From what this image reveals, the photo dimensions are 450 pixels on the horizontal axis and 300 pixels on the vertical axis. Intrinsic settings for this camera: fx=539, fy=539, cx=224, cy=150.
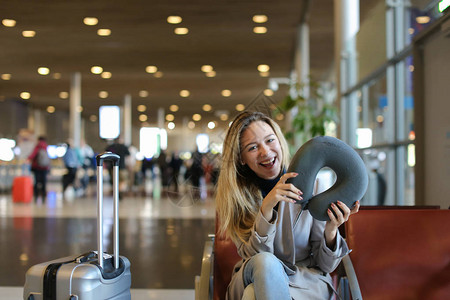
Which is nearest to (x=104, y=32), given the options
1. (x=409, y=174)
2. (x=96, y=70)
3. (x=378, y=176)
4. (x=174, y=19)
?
(x=174, y=19)

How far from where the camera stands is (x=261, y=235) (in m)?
1.96

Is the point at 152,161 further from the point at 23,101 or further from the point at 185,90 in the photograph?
the point at 23,101

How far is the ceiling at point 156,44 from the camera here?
10391mm

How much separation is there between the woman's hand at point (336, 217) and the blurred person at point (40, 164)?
11.8 meters

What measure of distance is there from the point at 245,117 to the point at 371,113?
4651 mm

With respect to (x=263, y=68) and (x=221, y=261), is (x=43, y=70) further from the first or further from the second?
(x=221, y=261)

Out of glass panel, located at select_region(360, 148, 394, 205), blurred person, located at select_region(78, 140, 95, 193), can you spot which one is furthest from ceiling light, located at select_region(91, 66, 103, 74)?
glass panel, located at select_region(360, 148, 394, 205)

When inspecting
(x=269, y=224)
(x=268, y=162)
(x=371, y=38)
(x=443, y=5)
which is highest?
(x=371, y=38)

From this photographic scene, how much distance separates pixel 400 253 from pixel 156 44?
11.8 metres

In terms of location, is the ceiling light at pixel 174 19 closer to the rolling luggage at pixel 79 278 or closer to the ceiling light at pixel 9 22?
the ceiling light at pixel 9 22

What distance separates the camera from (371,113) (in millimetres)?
6473

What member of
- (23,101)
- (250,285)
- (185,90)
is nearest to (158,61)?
(185,90)

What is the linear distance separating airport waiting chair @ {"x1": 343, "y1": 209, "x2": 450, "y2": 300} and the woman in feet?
1.02

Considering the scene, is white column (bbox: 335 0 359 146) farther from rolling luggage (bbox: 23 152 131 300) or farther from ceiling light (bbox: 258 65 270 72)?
ceiling light (bbox: 258 65 270 72)
